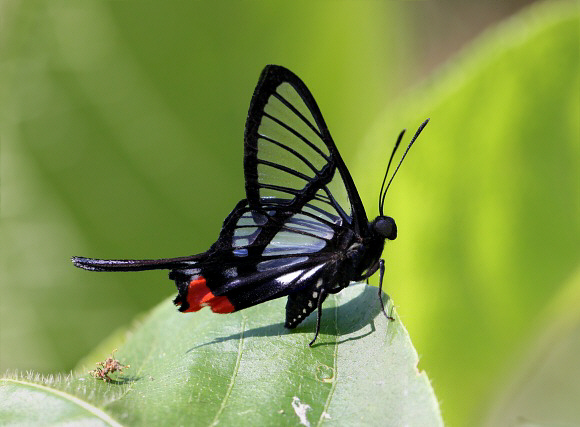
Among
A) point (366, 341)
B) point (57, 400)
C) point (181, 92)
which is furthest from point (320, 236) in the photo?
point (181, 92)

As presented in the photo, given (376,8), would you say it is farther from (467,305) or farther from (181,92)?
(467,305)

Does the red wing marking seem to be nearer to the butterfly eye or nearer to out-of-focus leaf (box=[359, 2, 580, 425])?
the butterfly eye

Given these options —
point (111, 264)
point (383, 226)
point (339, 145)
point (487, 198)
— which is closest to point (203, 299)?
point (111, 264)

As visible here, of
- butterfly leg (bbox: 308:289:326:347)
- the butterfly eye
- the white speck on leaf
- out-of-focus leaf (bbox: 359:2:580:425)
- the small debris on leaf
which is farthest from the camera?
out-of-focus leaf (bbox: 359:2:580:425)

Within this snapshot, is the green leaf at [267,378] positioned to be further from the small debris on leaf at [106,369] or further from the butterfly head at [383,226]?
the butterfly head at [383,226]

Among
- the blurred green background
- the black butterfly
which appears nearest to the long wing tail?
the black butterfly

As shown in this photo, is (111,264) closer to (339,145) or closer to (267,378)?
(267,378)
